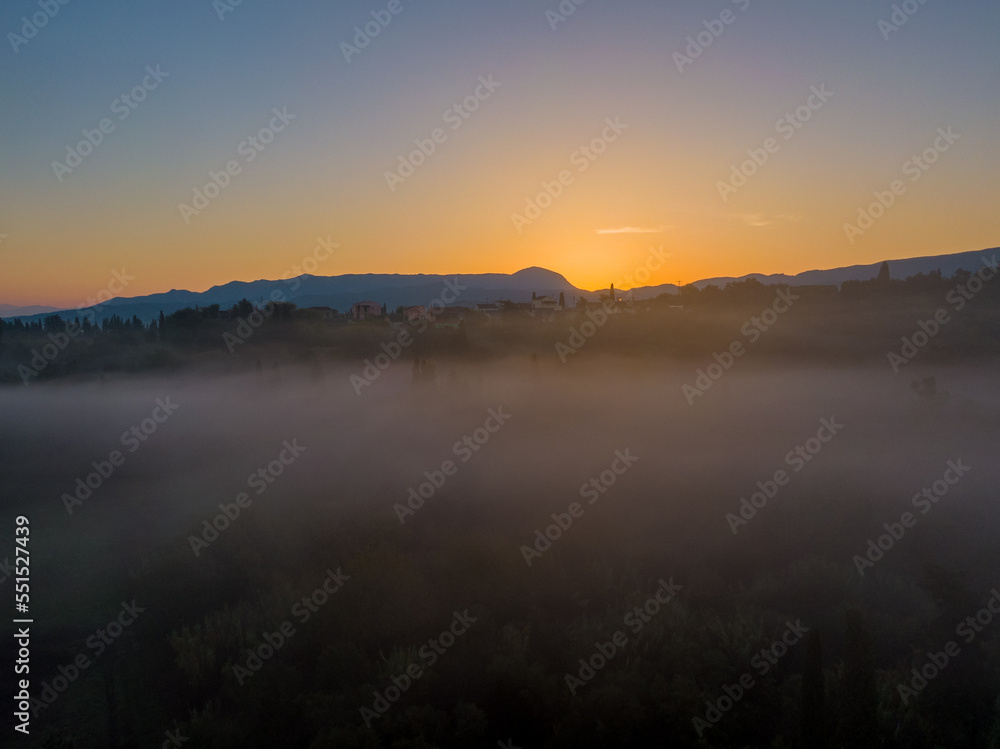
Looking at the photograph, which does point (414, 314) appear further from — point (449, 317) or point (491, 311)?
point (491, 311)

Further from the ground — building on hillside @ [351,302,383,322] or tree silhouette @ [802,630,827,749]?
building on hillside @ [351,302,383,322]

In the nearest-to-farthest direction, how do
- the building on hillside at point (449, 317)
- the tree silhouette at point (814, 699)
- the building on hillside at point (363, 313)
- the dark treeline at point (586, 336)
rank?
1. the tree silhouette at point (814, 699)
2. the dark treeline at point (586, 336)
3. the building on hillside at point (449, 317)
4. the building on hillside at point (363, 313)

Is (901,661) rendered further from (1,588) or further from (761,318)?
(761,318)

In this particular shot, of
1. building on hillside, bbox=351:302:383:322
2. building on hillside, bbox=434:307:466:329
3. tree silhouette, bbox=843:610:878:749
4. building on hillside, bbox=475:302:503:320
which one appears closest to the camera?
tree silhouette, bbox=843:610:878:749

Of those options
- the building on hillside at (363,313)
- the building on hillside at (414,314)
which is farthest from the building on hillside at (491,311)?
the building on hillside at (363,313)

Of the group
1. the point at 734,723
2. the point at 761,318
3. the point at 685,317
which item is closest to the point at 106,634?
the point at 734,723

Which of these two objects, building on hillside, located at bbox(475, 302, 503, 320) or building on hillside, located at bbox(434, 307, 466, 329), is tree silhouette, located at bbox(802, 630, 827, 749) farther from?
building on hillside, located at bbox(475, 302, 503, 320)

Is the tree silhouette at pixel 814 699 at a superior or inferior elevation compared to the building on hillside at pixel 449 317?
inferior

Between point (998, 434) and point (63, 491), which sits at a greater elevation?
point (63, 491)

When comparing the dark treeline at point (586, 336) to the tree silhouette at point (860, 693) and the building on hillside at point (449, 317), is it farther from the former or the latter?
the tree silhouette at point (860, 693)

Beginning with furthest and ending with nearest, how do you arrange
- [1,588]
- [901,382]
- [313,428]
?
[901,382]
[313,428]
[1,588]

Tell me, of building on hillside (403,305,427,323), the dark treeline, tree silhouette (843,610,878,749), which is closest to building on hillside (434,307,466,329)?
the dark treeline
